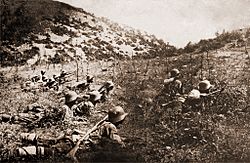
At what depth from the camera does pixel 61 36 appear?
51.4ft

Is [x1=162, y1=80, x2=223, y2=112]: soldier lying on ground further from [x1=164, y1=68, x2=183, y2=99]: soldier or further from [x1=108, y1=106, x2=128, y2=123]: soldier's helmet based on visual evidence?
[x1=108, y1=106, x2=128, y2=123]: soldier's helmet

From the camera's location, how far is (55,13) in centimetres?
1805

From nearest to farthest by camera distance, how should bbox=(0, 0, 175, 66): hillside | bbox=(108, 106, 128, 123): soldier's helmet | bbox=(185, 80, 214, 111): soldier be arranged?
1. bbox=(108, 106, 128, 123): soldier's helmet
2. bbox=(185, 80, 214, 111): soldier
3. bbox=(0, 0, 175, 66): hillside

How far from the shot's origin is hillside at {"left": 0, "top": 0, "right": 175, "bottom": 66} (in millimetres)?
13844

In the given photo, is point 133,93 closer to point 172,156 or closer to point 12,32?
point 172,156

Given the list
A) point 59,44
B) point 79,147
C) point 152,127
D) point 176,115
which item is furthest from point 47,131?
point 59,44

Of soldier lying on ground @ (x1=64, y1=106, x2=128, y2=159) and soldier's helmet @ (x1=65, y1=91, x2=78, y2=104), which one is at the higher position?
soldier's helmet @ (x1=65, y1=91, x2=78, y2=104)

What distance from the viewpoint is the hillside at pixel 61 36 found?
13.8 meters

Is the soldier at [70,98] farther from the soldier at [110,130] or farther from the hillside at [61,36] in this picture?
the hillside at [61,36]

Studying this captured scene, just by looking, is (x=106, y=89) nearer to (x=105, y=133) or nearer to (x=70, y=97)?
(x=70, y=97)

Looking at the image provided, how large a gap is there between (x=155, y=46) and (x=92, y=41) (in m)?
3.35

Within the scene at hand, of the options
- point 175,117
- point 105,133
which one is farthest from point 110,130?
point 175,117

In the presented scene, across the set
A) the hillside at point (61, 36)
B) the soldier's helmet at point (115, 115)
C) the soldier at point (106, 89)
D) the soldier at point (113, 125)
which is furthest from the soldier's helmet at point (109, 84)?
the hillside at point (61, 36)

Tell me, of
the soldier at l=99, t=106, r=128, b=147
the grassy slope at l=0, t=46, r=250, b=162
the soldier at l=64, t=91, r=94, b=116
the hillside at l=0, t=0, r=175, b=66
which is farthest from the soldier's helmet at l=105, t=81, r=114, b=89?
the hillside at l=0, t=0, r=175, b=66
